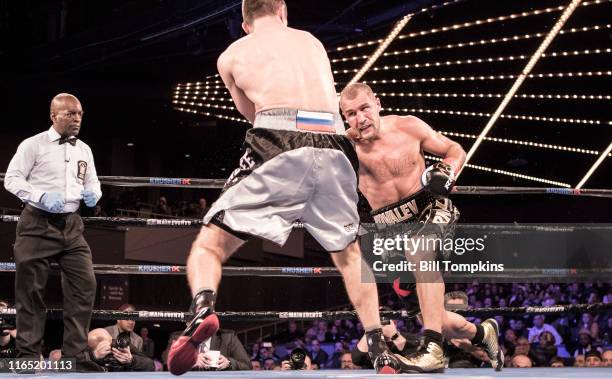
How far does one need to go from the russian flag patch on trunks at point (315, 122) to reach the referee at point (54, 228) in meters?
1.71

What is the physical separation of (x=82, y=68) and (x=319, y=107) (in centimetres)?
925

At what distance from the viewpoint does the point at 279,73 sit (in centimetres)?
252

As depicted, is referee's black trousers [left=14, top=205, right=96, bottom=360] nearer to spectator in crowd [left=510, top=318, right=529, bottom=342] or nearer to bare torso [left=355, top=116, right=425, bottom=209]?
bare torso [left=355, top=116, right=425, bottom=209]

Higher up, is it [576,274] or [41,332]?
[576,274]

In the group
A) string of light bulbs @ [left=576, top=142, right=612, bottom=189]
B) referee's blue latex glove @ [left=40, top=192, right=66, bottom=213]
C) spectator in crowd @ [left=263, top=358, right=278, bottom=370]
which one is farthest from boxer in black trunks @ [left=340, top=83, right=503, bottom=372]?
string of light bulbs @ [left=576, top=142, right=612, bottom=189]

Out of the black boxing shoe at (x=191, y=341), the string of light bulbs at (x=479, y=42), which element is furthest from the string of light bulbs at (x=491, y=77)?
the black boxing shoe at (x=191, y=341)

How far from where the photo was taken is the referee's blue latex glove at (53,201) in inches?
143

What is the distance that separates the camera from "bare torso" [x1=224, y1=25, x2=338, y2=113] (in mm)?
2516

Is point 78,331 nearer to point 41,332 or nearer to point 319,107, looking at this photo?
point 41,332

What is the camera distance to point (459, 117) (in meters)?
12.6

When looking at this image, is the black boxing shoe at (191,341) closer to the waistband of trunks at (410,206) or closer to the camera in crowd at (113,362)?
the waistband of trunks at (410,206)

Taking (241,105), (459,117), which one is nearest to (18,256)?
(241,105)

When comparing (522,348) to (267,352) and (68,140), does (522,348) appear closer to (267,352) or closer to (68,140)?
(267,352)

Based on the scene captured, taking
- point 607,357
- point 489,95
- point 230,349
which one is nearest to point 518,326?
point 607,357
